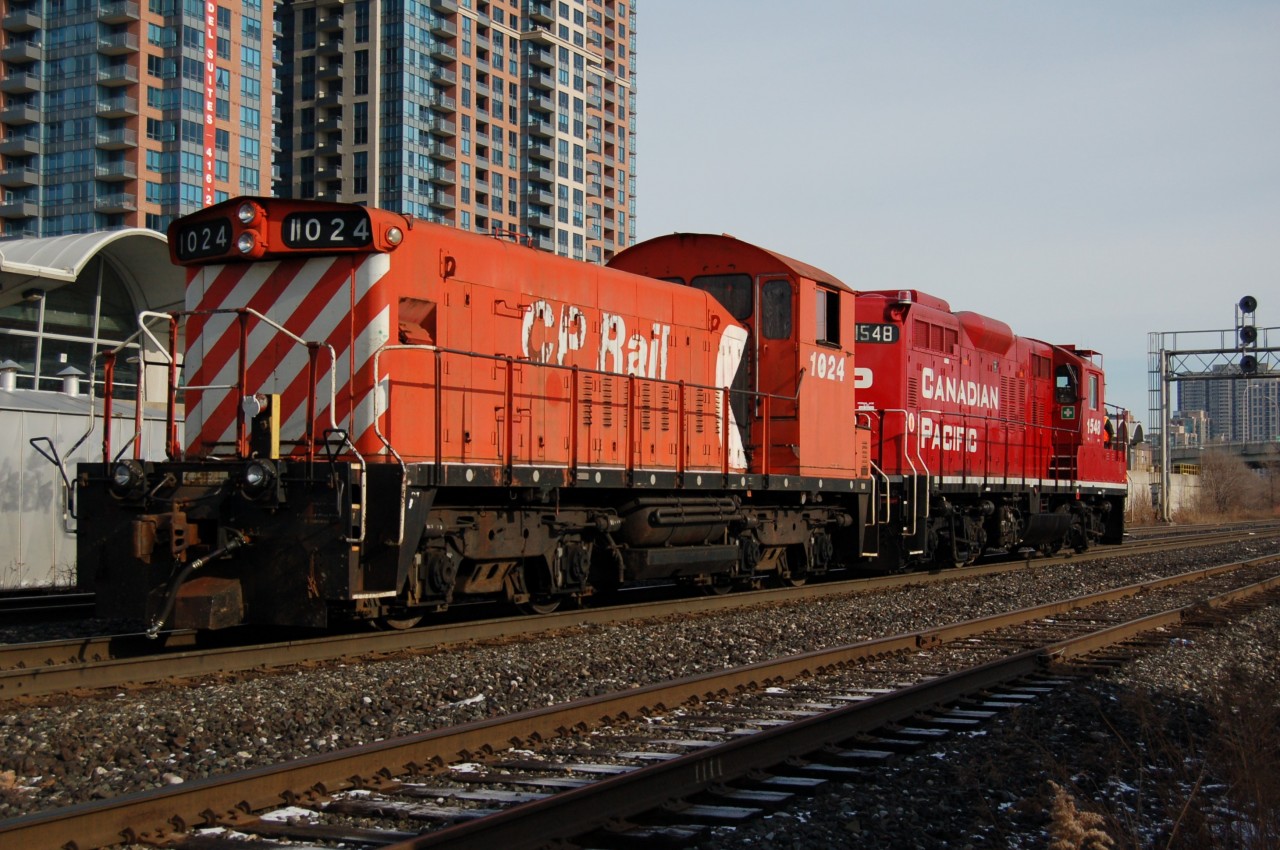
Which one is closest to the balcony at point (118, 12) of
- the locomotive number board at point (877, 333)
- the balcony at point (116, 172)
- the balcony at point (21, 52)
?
the balcony at point (21, 52)

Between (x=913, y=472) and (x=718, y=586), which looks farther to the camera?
(x=913, y=472)

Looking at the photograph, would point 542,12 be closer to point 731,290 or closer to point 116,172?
point 116,172

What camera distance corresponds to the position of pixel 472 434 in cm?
1013

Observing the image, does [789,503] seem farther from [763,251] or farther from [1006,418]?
[1006,418]

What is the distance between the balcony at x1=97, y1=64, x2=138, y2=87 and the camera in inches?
2916

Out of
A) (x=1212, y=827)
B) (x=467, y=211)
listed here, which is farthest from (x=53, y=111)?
(x=1212, y=827)

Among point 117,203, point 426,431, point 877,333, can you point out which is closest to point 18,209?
point 117,203

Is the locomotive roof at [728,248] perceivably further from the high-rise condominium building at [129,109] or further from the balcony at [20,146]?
the balcony at [20,146]

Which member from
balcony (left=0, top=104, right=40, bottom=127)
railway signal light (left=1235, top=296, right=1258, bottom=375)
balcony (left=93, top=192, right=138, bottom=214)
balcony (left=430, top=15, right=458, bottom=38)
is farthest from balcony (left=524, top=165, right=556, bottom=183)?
railway signal light (left=1235, top=296, right=1258, bottom=375)

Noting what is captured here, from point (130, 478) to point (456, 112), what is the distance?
3345 inches

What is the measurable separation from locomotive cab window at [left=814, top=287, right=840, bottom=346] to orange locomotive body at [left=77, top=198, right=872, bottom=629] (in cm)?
57

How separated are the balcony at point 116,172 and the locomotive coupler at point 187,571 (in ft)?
240

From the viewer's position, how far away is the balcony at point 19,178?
7738 cm

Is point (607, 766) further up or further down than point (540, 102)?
further down
